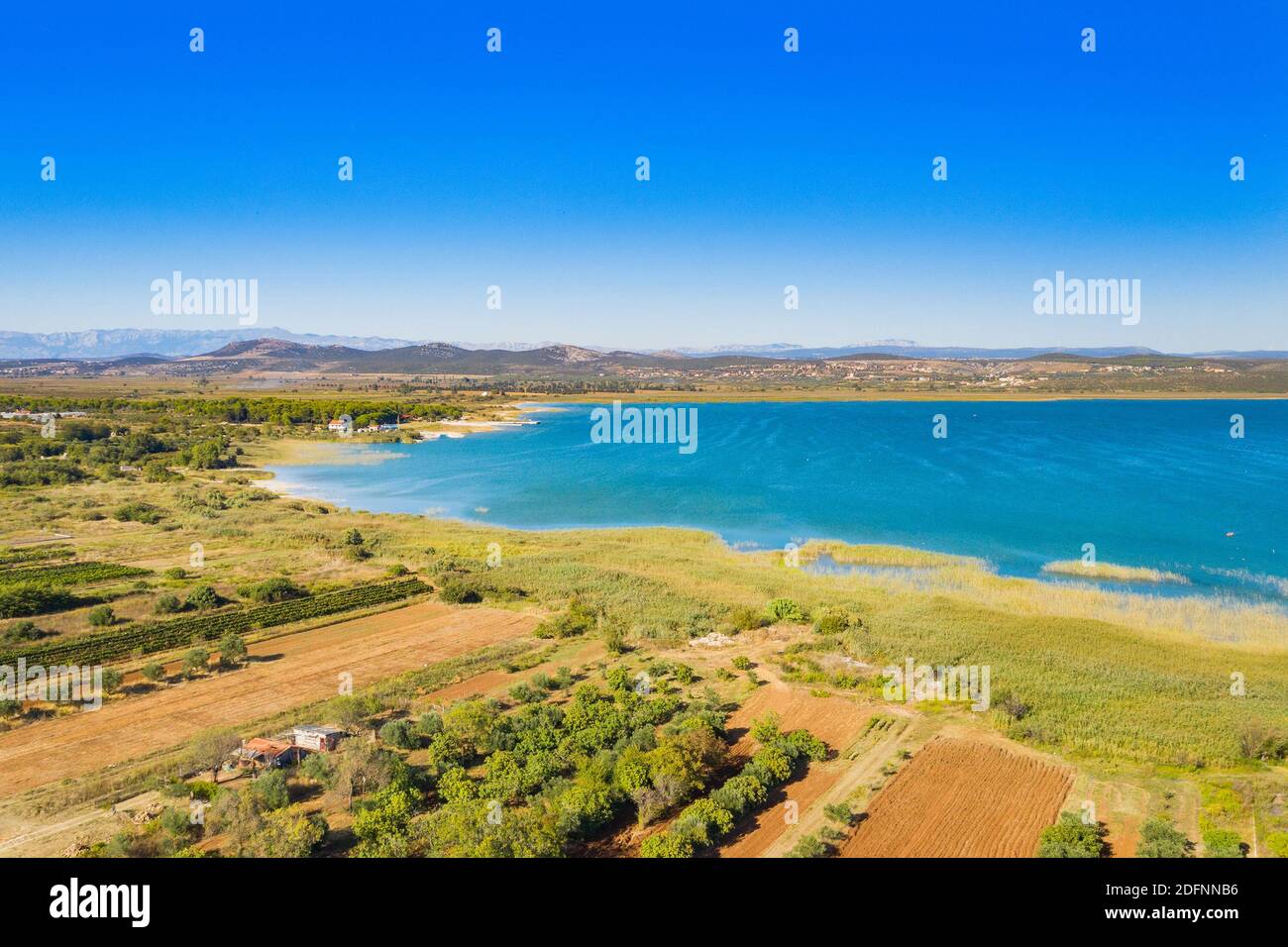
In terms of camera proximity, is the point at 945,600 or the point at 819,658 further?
the point at 945,600

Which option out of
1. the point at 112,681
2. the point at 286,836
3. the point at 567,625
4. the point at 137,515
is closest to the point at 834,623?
the point at 567,625

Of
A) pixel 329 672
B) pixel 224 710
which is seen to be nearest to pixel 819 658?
pixel 329 672

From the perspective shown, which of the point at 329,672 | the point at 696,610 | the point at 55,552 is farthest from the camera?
the point at 55,552

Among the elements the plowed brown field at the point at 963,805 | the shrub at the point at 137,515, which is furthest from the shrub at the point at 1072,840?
the shrub at the point at 137,515

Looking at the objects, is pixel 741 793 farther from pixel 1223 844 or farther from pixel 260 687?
pixel 260 687

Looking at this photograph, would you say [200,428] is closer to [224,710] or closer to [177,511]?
[177,511]

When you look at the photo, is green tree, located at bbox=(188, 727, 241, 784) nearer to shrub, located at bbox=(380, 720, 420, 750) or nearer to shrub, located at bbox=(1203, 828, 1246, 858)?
shrub, located at bbox=(380, 720, 420, 750)

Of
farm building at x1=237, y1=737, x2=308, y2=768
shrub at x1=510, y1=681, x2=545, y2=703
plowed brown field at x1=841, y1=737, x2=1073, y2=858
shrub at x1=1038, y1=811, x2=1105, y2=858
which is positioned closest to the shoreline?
plowed brown field at x1=841, y1=737, x2=1073, y2=858
